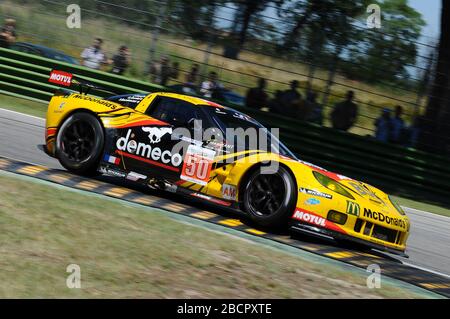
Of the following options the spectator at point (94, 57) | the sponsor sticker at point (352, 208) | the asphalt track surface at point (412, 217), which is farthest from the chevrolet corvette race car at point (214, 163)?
the spectator at point (94, 57)

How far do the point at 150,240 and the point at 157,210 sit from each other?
1312 mm

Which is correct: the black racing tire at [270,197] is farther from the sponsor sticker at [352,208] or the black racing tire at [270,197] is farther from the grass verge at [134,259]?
the grass verge at [134,259]

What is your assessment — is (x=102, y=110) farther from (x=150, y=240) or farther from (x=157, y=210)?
(x=150, y=240)

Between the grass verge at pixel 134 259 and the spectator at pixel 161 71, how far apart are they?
782 cm

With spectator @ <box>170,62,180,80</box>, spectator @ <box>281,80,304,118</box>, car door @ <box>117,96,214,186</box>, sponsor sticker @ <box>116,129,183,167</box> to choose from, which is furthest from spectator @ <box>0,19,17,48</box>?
sponsor sticker @ <box>116,129,183,167</box>

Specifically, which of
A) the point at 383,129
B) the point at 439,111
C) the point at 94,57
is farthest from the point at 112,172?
the point at 439,111

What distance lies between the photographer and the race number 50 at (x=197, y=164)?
7.77 m

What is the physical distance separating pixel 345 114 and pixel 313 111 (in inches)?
24.4

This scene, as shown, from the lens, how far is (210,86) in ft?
47.5

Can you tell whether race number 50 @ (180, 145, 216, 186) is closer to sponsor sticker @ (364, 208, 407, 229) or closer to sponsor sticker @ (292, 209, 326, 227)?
sponsor sticker @ (292, 209, 326, 227)

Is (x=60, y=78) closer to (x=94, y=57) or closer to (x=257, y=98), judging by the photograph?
(x=257, y=98)

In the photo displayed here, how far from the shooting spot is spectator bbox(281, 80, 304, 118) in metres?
14.1

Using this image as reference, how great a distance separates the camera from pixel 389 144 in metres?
13.9
